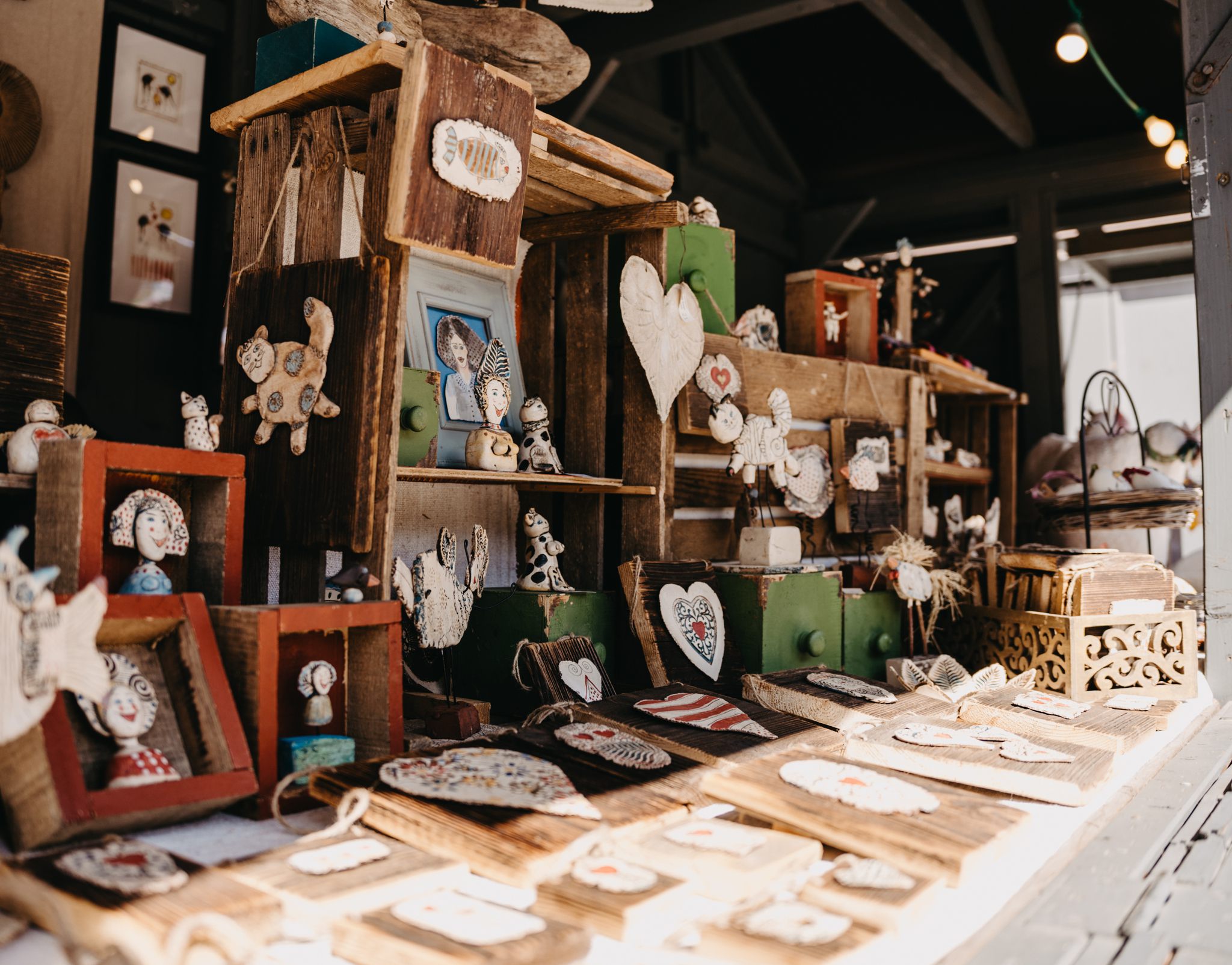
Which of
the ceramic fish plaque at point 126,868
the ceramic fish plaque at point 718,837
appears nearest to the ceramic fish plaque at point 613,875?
the ceramic fish plaque at point 718,837

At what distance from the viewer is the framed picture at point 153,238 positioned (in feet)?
11.8

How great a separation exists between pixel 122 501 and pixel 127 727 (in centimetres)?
47

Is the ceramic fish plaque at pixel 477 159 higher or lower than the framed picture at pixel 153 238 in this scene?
lower

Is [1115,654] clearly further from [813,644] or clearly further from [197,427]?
[197,427]

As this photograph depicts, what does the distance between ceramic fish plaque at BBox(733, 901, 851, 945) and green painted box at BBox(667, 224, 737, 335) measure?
2.05 metres

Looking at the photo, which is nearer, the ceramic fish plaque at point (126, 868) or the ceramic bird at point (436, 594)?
the ceramic fish plaque at point (126, 868)

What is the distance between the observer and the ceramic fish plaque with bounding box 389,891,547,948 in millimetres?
1172

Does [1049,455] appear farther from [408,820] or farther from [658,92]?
[408,820]

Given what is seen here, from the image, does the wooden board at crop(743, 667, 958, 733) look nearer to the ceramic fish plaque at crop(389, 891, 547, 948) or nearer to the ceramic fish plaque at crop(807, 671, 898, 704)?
the ceramic fish plaque at crop(807, 671, 898, 704)

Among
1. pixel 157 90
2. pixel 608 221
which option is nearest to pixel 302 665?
pixel 608 221

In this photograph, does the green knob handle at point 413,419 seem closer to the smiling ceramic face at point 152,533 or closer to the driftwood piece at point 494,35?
the smiling ceramic face at point 152,533

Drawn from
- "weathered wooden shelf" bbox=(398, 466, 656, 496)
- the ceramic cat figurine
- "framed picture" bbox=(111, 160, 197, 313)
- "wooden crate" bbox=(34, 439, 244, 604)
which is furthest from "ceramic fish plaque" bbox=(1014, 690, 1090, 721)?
"framed picture" bbox=(111, 160, 197, 313)

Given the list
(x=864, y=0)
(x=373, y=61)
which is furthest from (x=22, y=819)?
(x=864, y=0)

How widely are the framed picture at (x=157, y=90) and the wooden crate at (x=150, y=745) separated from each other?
2.61 m
